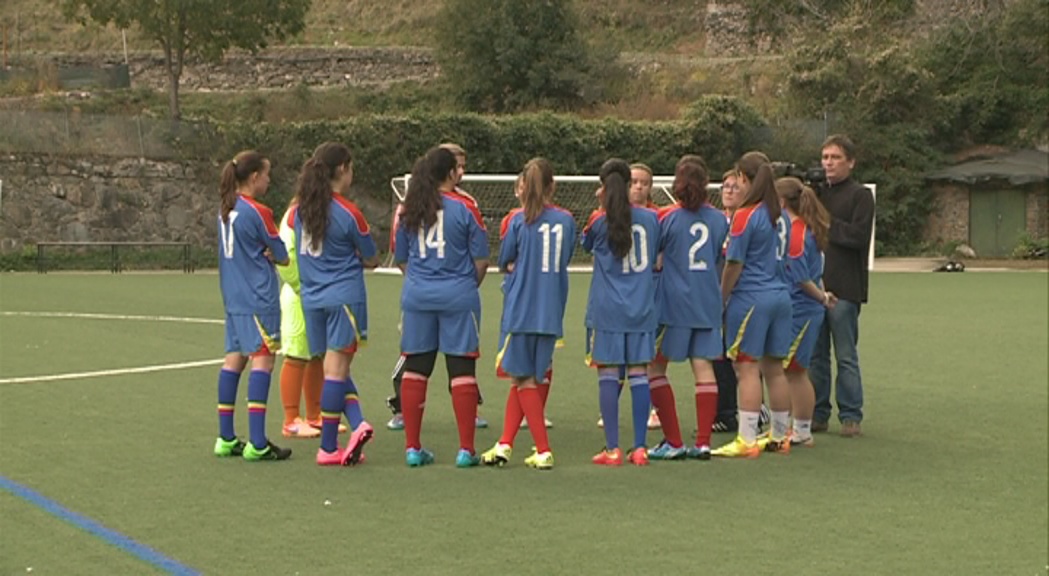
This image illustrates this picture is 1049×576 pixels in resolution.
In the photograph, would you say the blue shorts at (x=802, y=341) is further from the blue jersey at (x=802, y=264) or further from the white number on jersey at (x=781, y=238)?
the white number on jersey at (x=781, y=238)

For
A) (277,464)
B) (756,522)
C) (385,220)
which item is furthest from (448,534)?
(385,220)

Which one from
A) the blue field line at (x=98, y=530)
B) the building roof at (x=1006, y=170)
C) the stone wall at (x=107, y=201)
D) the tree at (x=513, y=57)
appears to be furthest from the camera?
the tree at (x=513, y=57)

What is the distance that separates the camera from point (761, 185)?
953cm

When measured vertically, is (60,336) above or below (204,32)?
below

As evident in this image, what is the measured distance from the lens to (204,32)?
39938mm

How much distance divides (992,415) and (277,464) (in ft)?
17.7

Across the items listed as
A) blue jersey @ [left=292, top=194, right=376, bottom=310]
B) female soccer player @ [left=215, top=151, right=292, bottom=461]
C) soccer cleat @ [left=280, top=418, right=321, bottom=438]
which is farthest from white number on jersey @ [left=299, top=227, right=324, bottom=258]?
soccer cleat @ [left=280, top=418, right=321, bottom=438]

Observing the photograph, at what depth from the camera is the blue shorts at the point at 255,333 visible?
9.37m

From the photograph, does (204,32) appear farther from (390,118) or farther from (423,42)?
(423,42)

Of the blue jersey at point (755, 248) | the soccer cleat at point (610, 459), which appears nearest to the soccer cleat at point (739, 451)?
the soccer cleat at point (610, 459)

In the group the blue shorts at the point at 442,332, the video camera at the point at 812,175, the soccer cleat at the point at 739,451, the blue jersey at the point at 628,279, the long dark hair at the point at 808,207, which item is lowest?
the soccer cleat at the point at 739,451

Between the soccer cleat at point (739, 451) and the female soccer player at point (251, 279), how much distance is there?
8.62ft

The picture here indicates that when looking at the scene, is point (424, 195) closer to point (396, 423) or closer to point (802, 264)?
point (396, 423)

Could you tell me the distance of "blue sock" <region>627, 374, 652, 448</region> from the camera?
929 centimetres
